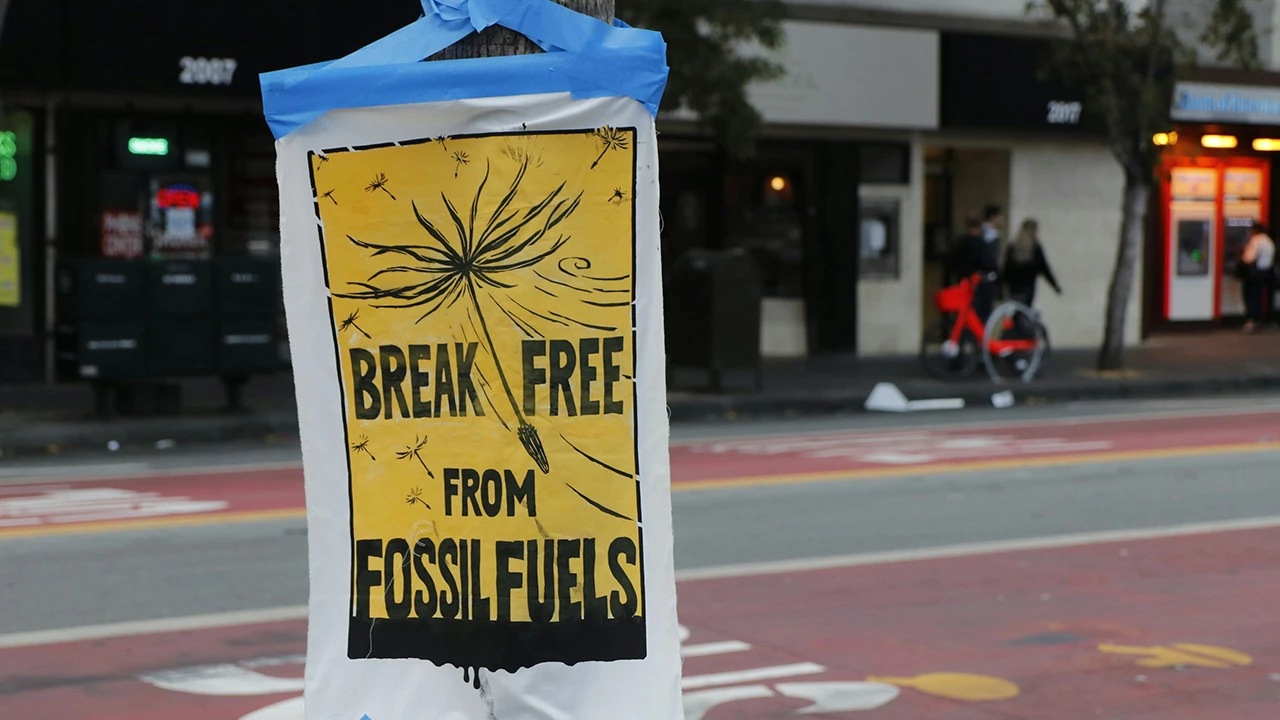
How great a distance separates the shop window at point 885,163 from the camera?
23.6 m

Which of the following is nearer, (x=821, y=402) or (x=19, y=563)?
(x=19, y=563)

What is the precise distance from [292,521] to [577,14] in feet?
23.2

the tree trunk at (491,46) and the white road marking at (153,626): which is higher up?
the tree trunk at (491,46)

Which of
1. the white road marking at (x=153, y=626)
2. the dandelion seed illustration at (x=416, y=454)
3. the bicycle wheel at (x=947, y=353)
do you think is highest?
the dandelion seed illustration at (x=416, y=454)

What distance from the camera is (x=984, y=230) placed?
20.7 metres

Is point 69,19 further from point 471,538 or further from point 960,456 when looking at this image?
point 471,538

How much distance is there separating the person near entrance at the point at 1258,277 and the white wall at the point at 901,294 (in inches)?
289

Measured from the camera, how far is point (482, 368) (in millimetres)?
3699

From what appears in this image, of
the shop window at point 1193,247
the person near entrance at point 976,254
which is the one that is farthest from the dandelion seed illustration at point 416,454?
the shop window at point 1193,247

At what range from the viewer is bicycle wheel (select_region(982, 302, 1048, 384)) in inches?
778

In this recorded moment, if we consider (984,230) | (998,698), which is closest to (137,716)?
(998,698)

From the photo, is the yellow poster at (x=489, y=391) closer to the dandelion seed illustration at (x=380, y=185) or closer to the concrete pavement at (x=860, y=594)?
the dandelion seed illustration at (x=380, y=185)

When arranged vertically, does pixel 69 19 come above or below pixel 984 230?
above

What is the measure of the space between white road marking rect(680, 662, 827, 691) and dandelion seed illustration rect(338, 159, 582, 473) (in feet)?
9.74
